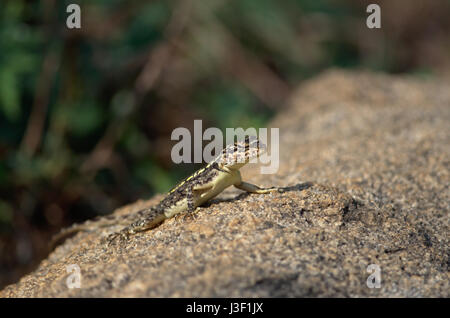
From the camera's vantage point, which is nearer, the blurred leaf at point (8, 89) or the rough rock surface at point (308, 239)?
the rough rock surface at point (308, 239)

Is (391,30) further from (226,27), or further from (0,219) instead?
(0,219)

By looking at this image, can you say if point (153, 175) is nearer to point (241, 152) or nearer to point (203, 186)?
point (203, 186)

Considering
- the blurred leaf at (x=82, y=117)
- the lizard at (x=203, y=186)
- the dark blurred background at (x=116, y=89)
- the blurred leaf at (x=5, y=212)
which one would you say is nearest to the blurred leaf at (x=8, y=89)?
the dark blurred background at (x=116, y=89)

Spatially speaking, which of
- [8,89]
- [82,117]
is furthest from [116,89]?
[8,89]

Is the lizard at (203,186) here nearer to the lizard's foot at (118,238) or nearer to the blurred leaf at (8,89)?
the lizard's foot at (118,238)

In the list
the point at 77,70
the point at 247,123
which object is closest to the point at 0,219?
the point at 77,70
